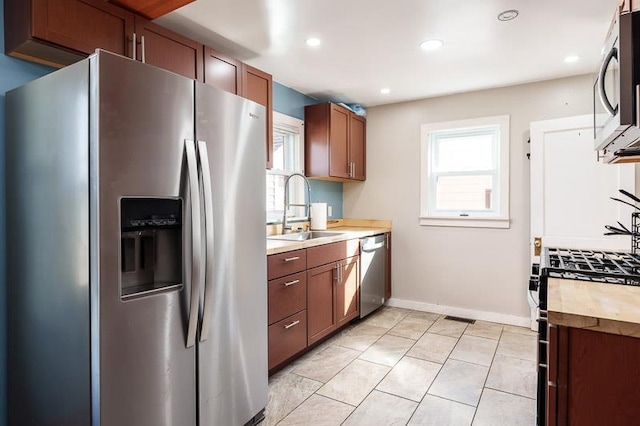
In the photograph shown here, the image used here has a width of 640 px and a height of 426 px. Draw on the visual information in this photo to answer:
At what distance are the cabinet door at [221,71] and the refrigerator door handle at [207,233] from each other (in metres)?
0.97

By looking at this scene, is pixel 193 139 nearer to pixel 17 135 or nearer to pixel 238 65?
pixel 17 135

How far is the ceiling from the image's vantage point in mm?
2123

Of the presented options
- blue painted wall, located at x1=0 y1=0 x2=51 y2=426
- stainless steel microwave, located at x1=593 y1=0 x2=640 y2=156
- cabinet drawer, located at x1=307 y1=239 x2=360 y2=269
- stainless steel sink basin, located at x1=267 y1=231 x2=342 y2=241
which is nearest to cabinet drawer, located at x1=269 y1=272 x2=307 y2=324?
cabinet drawer, located at x1=307 y1=239 x2=360 y2=269

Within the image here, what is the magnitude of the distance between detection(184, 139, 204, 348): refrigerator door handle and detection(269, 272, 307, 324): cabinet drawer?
83 cm

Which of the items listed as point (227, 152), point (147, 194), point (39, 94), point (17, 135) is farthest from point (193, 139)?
point (17, 135)

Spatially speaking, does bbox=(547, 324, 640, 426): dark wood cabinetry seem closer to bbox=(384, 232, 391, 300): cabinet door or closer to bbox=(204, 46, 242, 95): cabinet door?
bbox=(204, 46, 242, 95): cabinet door

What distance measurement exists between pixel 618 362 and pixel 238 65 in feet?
8.33

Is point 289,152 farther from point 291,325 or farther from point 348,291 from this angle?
point 291,325

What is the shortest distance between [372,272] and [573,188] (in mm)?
1936

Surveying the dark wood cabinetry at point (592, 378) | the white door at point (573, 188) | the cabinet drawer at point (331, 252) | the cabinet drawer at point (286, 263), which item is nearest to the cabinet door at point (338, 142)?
the cabinet drawer at point (331, 252)

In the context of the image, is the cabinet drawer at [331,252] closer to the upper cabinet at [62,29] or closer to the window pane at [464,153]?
the window pane at [464,153]

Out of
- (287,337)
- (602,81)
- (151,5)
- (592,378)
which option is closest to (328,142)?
(287,337)

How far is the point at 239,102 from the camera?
1825 mm

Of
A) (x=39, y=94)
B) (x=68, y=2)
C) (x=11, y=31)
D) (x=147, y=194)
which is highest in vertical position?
(x=68, y=2)
